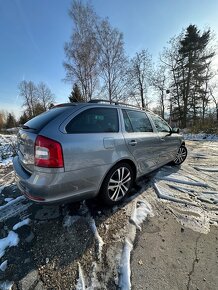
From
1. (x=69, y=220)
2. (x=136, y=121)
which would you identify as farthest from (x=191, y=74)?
(x=69, y=220)

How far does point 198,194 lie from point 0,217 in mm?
3426

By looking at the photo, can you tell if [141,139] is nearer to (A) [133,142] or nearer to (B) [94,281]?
(A) [133,142]

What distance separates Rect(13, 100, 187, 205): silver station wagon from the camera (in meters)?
1.88

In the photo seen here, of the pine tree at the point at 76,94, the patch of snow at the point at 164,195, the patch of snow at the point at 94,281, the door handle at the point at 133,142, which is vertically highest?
the pine tree at the point at 76,94

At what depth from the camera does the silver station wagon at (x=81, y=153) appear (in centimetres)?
188

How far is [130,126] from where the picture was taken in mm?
2949

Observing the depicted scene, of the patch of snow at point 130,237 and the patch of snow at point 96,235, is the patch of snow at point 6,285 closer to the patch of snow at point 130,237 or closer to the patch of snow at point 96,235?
the patch of snow at point 96,235

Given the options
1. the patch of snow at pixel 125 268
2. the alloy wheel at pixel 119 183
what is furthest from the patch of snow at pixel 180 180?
the patch of snow at pixel 125 268

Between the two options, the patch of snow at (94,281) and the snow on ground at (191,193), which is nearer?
the patch of snow at (94,281)

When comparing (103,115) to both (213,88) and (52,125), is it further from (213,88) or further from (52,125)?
(213,88)

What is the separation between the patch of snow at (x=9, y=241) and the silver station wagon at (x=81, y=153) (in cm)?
58

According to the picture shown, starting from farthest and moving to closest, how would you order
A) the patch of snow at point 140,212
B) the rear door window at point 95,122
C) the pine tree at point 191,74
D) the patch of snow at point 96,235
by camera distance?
the pine tree at point 191,74 < the patch of snow at point 140,212 < the rear door window at point 95,122 < the patch of snow at point 96,235

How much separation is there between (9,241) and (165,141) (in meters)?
3.39

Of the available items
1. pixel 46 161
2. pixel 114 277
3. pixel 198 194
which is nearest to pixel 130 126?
pixel 46 161
